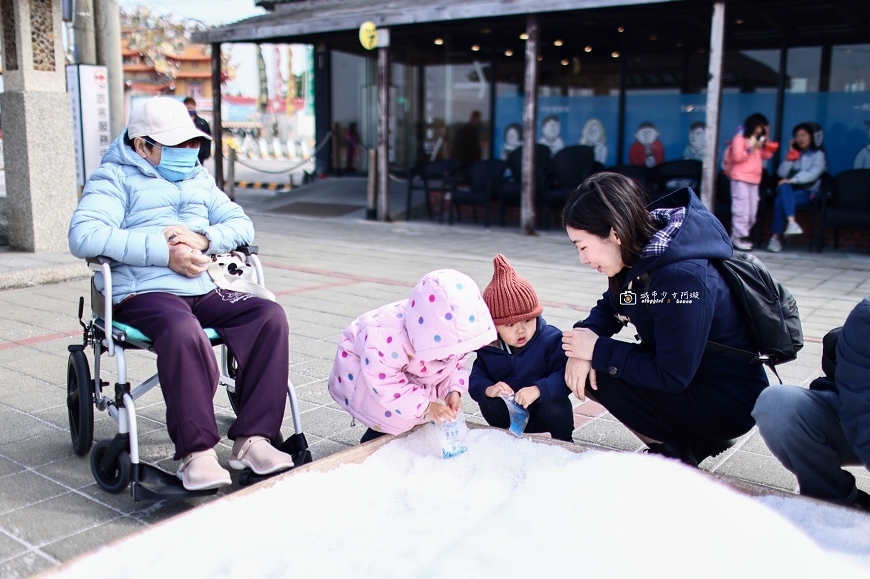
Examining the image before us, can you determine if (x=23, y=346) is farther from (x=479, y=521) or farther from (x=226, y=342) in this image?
(x=479, y=521)

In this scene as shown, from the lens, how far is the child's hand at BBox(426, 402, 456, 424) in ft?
9.20

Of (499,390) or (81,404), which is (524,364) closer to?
(499,390)

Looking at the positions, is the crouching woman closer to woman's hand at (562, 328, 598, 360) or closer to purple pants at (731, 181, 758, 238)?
woman's hand at (562, 328, 598, 360)

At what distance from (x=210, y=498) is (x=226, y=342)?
0.56 metres

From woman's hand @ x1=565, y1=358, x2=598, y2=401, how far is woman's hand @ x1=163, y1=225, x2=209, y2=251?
152 centimetres

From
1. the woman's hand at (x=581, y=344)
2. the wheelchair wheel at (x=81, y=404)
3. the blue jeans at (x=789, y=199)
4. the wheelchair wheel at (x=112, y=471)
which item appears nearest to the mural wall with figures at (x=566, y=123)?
the blue jeans at (x=789, y=199)

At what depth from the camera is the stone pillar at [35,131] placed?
7.14 m

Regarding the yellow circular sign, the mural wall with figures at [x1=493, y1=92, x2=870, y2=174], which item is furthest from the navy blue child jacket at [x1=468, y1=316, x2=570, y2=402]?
the yellow circular sign

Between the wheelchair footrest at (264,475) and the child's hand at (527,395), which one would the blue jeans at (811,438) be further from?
the wheelchair footrest at (264,475)

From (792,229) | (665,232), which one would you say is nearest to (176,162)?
(665,232)

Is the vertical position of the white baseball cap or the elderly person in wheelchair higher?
the white baseball cap

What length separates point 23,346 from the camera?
4.71 metres

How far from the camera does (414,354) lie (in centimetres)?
268

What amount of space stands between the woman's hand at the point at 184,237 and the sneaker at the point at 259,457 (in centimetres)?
80
